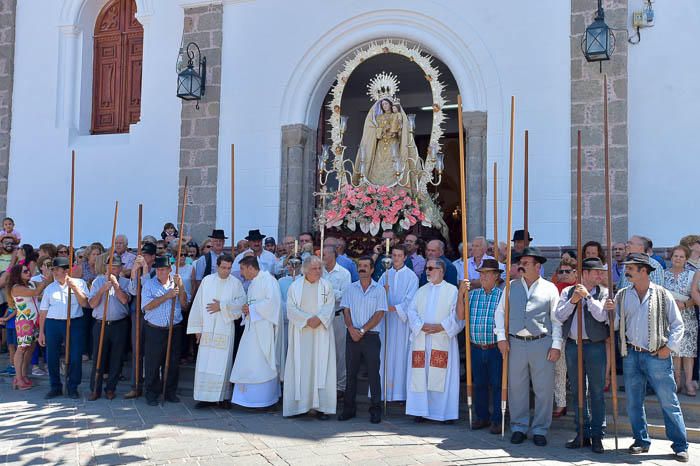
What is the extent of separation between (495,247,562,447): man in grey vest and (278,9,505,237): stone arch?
165 inches

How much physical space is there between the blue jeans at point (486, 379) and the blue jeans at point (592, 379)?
690 mm

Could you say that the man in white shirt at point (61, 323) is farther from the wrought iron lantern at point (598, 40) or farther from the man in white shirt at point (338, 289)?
the wrought iron lantern at point (598, 40)

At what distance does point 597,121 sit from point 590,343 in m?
4.12

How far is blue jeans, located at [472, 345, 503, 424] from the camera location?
267 inches

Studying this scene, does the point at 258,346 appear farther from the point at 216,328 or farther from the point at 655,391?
the point at 655,391

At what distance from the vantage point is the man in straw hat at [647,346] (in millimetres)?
5797

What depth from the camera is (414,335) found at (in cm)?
722

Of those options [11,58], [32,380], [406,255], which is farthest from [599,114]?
[11,58]

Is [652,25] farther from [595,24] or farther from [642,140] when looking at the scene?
[642,140]

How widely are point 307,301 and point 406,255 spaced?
1537mm

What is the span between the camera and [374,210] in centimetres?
1006

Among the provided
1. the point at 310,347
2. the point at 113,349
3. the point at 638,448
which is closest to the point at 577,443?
the point at 638,448

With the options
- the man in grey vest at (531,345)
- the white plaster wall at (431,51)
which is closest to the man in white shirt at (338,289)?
the man in grey vest at (531,345)

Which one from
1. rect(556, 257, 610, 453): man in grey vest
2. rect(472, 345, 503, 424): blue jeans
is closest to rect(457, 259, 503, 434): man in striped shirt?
rect(472, 345, 503, 424): blue jeans
